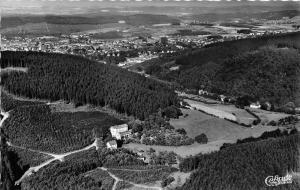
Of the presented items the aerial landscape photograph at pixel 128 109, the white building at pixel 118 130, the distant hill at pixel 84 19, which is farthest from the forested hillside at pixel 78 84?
the distant hill at pixel 84 19

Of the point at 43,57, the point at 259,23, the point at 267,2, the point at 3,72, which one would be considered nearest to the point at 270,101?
the point at 259,23

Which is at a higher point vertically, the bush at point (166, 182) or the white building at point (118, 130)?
the white building at point (118, 130)

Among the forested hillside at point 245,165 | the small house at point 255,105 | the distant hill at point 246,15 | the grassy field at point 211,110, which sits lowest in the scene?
the forested hillside at point 245,165

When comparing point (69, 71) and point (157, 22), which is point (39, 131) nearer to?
point (69, 71)

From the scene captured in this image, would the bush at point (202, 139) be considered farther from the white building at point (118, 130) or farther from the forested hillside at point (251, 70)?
the forested hillside at point (251, 70)

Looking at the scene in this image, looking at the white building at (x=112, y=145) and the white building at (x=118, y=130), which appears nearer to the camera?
the white building at (x=112, y=145)

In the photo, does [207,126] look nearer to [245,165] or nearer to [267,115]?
[245,165]

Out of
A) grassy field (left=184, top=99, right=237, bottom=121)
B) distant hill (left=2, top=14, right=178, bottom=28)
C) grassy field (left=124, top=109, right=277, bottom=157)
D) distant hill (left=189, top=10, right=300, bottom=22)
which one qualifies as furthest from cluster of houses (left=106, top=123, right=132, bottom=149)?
distant hill (left=189, top=10, right=300, bottom=22)

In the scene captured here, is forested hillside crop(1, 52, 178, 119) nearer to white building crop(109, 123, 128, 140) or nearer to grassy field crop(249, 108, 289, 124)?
white building crop(109, 123, 128, 140)
